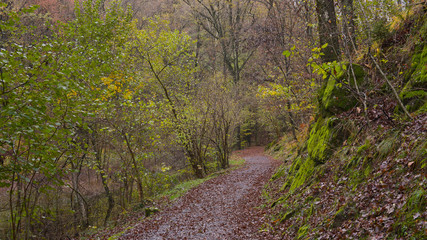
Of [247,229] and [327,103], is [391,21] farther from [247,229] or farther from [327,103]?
[247,229]

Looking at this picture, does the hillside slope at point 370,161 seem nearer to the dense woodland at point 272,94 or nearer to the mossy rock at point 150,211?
the dense woodland at point 272,94

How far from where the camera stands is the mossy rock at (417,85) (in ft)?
15.2

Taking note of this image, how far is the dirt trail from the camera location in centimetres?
689

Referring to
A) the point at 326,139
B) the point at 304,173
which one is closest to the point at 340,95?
the point at 326,139

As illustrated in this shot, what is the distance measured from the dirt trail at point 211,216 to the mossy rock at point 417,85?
13.7 ft

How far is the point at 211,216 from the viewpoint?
833 cm

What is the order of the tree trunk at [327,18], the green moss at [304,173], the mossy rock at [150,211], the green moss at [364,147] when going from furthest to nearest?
the mossy rock at [150,211], the tree trunk at [327,18], the green moss at [304,173], the green moss at [364,147]

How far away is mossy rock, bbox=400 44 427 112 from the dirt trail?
417 cm

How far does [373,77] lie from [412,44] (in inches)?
38.9

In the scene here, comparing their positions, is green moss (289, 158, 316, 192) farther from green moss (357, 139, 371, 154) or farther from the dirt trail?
green moss (357, 139, 371, 154)

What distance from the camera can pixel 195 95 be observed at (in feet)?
52.7

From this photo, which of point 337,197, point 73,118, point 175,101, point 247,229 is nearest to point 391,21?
point 337,197

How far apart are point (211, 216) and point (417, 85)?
6.56 m

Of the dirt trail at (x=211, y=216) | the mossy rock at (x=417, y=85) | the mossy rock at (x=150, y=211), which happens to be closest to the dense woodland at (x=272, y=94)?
the mossy rock at (x=417, y=85)
